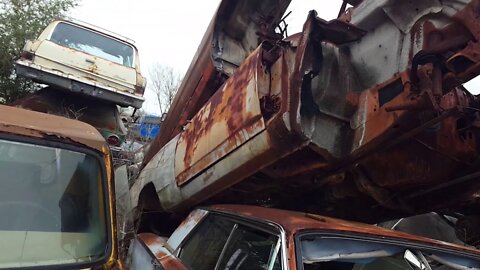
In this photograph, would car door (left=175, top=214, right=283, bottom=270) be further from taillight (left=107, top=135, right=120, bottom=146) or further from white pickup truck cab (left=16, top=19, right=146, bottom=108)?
white pickup truck cab (left=16, top=19, right=146, bottom=108)

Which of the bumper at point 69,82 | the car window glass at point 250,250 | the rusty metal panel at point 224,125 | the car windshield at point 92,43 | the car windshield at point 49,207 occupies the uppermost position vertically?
the car windshield at point 92,43

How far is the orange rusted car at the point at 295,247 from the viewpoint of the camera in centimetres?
208

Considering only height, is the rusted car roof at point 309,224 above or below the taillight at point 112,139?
above

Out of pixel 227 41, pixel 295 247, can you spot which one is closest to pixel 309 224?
pixel 295 247

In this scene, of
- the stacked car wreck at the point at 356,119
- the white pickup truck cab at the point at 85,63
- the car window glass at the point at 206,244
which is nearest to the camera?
the stacked car wreck at the point at 356,119

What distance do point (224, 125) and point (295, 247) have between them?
1.55 metres

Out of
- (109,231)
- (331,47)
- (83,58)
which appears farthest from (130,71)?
(109,231)

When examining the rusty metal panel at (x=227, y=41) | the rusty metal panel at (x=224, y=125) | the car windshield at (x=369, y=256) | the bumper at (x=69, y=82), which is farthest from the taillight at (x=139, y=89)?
the car windshield at (x=369, y=256)

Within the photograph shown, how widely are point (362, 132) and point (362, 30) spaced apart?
69 cm

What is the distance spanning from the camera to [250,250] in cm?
235

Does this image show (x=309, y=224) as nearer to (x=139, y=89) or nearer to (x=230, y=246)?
(x=230, y=246)

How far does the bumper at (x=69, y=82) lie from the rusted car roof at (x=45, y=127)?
4007mm

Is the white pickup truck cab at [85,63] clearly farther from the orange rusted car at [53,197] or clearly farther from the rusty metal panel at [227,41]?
the orange rusted car at [53,197]

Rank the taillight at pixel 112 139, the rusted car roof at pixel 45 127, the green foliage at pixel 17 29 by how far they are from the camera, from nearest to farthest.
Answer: the rusted car roof at pixel 45 127 < the taillight at pixel 112 139 < the green foliage at pixel 17 29
